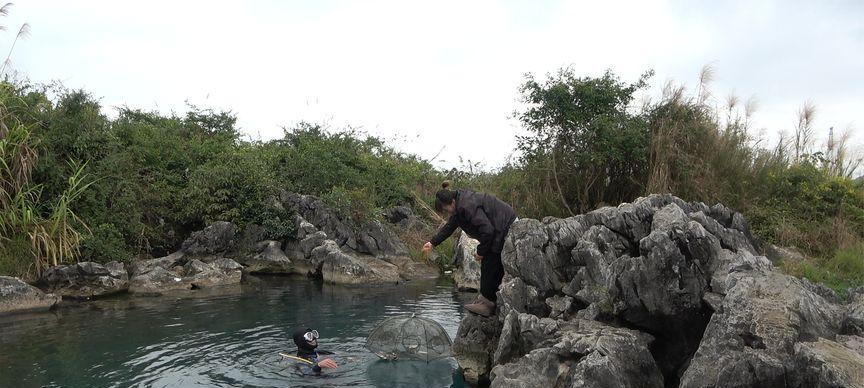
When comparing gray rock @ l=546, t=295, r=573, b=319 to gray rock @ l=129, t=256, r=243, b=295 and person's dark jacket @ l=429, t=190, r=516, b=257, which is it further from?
gray rock @ l=129, t=256, r=243, b=295

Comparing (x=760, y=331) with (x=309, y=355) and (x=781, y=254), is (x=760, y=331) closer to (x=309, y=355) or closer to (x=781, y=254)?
(x=309, y=355)

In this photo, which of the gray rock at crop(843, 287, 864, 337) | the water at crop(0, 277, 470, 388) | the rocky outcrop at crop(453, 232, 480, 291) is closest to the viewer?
the gray rock at crop(843, 287, 864, 337)

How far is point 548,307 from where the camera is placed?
8781 mm

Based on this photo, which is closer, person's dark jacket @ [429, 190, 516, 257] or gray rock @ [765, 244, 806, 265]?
person's dark jacket @ [429, 190, 516, 257]

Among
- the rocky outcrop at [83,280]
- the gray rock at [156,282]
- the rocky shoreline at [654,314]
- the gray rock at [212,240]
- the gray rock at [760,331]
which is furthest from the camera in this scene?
the gray rock at [212,240]

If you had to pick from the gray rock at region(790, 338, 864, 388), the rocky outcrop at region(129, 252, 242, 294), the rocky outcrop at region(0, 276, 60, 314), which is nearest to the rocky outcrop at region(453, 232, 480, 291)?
the rocky outcrop at region(129, 252, 242, 294)

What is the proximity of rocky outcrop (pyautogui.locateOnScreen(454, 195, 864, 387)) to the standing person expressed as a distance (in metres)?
0.26

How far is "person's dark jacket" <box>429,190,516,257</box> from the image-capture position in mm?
9367

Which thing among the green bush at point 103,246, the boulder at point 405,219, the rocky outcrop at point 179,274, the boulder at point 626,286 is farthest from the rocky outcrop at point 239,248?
the boulder at point 626,286

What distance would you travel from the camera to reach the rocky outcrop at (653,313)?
5.48 metres

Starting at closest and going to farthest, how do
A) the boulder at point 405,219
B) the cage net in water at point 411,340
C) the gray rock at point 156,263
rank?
the cage net in water at point 411,340 < the gray rock at point 156,263 < the boulder at point 405,219

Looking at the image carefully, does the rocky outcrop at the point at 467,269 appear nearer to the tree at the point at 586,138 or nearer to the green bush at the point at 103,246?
the tree at the point at 586,138

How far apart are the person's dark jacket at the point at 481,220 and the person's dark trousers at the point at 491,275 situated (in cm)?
16

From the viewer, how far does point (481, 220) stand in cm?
934
